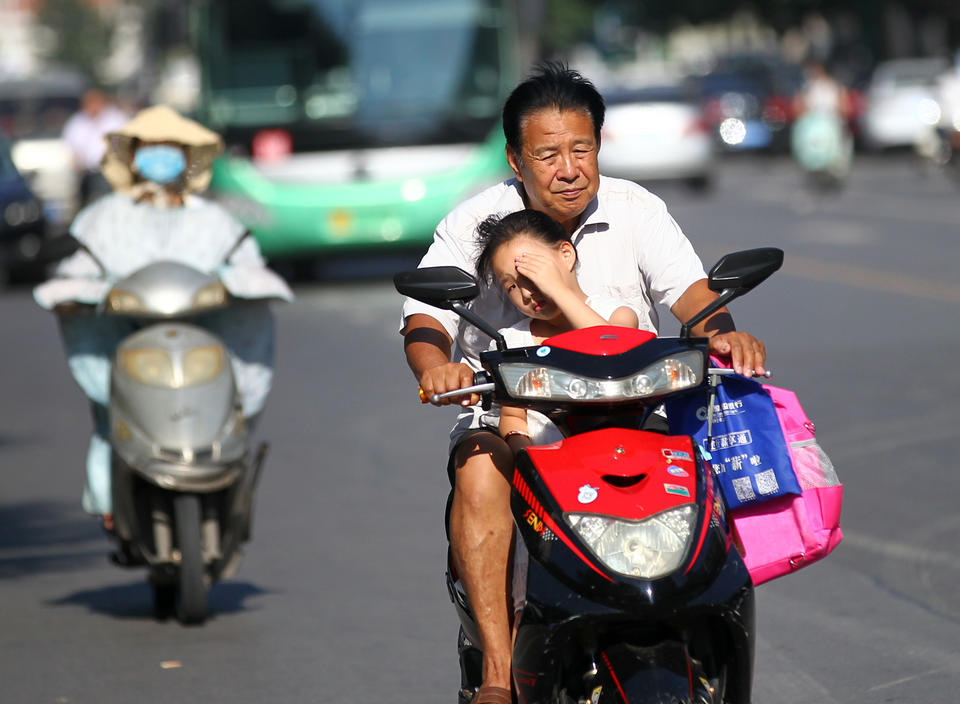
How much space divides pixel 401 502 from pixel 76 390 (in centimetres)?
487

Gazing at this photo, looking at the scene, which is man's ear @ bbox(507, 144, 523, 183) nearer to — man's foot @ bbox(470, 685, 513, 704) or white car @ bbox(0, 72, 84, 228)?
man's foot @ bbox(470, 685, 513, 704)

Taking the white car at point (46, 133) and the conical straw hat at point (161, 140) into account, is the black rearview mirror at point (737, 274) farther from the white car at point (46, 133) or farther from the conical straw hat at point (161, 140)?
the white car at point (46, 133)

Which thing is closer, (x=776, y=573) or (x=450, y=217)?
(x=776, y=573)

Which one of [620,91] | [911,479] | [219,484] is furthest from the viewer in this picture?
[620,91]

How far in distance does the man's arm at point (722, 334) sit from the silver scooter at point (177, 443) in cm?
231

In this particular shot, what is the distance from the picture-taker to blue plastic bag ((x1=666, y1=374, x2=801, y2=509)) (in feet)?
13.2

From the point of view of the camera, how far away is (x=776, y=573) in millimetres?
4090

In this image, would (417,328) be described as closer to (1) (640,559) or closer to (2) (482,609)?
(2) (482,609)

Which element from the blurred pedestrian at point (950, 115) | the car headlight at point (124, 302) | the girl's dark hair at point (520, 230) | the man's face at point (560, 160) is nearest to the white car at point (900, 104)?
the blurred pedestrian at point (950, 115)

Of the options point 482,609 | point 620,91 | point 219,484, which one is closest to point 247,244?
point 219,484

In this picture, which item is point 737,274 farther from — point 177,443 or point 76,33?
point 76,33

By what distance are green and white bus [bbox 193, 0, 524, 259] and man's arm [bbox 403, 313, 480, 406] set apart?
1337cm

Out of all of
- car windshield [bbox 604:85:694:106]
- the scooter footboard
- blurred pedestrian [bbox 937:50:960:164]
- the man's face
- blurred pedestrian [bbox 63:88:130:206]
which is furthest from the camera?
car windshield [bbox 604:85:694:106]

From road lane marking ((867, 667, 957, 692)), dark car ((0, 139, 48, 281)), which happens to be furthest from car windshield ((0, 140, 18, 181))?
road lane marking ((867, 667, 957, 692))
